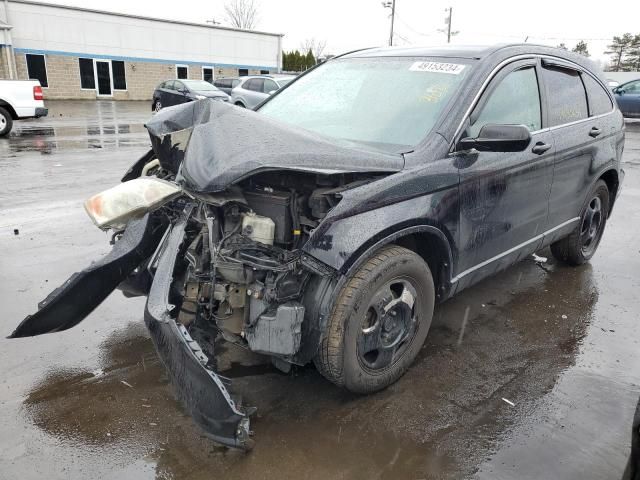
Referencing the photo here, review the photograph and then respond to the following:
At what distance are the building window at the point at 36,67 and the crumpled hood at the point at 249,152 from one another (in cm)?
3307

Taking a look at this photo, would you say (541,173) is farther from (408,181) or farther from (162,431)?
(162,431)

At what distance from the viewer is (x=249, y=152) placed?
8.49ft

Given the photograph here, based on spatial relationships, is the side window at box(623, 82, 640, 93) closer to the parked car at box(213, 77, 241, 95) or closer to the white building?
the parked car at box(213, 77, 241, 95)

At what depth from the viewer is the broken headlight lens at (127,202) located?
9.91ft

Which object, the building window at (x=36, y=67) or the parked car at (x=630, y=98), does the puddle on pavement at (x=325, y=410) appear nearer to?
the parked car at (x=630, y=98)

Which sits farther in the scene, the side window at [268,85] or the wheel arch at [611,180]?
the side window at [268,85]

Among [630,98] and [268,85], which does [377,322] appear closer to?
[268,85]

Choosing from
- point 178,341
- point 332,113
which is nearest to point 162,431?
point 178,341

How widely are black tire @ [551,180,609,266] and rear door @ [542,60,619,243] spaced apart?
0.26 meters

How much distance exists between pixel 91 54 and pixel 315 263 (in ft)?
114

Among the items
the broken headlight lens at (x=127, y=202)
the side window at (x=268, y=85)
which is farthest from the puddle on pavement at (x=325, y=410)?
the side window at (x=268, y=85)

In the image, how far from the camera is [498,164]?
352 centimetres

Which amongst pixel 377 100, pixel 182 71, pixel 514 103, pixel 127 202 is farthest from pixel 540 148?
pixel 182 71

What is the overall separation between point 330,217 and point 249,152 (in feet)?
1.70
